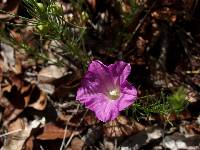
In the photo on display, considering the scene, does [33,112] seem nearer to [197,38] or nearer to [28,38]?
[28,38]

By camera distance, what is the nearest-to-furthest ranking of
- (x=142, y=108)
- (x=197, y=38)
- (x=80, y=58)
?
(x=142, y=108)
(x=80, y=58)
(x=197, y=38)

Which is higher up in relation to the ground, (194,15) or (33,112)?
(194,15)

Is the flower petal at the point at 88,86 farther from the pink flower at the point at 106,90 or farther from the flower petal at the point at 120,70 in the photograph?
the flower petal at the point at 120,70

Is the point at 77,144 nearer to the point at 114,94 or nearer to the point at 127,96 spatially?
the point at 114,94

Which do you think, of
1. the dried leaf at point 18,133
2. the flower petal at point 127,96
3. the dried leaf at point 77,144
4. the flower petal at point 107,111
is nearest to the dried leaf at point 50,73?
the dried leaf at point 18,133

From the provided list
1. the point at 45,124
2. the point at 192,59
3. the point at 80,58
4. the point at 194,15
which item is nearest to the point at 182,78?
the point at 192,59

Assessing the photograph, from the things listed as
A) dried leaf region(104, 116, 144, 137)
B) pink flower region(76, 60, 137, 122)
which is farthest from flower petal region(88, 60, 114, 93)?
dried leaf region(104, 116, 144, 137)

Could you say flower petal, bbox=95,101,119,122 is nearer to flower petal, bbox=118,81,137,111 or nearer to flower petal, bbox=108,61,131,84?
flower petal, bbox=118,81,137,111

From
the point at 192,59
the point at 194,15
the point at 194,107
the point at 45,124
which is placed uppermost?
the point at 194,15
